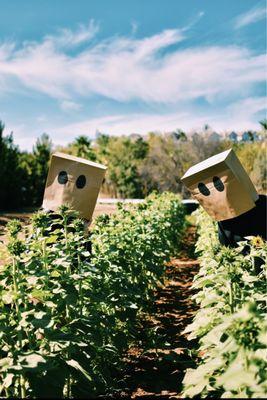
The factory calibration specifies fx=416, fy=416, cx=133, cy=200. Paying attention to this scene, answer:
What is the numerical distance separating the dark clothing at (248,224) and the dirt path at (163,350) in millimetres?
1070

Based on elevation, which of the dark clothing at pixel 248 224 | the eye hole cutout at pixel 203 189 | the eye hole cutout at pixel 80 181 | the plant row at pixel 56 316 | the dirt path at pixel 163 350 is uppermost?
the eye hole cutout at pixel 203 189

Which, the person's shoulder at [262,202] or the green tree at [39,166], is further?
the green tree at [39,166]

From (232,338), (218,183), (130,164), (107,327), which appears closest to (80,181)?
(218,183)

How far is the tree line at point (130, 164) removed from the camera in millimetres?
25641

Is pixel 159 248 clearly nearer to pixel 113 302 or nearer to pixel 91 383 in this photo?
pixel 113 302

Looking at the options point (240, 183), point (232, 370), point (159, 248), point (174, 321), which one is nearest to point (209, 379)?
point (232, 370)

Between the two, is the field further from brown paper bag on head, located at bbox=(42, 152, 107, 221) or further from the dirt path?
brown paper bag on head, located at bbox=(42, 152, 107, 221)

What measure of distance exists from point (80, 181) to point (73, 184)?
3.1 inches

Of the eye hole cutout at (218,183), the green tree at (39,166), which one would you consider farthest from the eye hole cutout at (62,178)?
the green tree at (39,166)

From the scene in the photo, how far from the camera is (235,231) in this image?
4152 millimetres

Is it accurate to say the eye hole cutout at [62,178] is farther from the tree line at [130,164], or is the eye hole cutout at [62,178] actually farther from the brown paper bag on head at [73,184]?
the tree line at [130,164]

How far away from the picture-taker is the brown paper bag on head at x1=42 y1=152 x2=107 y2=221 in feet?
13.2

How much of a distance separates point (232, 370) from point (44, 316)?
1.09 m

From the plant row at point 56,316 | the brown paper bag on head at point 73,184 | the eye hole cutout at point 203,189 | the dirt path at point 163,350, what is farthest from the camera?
the brown paper bag on head at point 73,184
